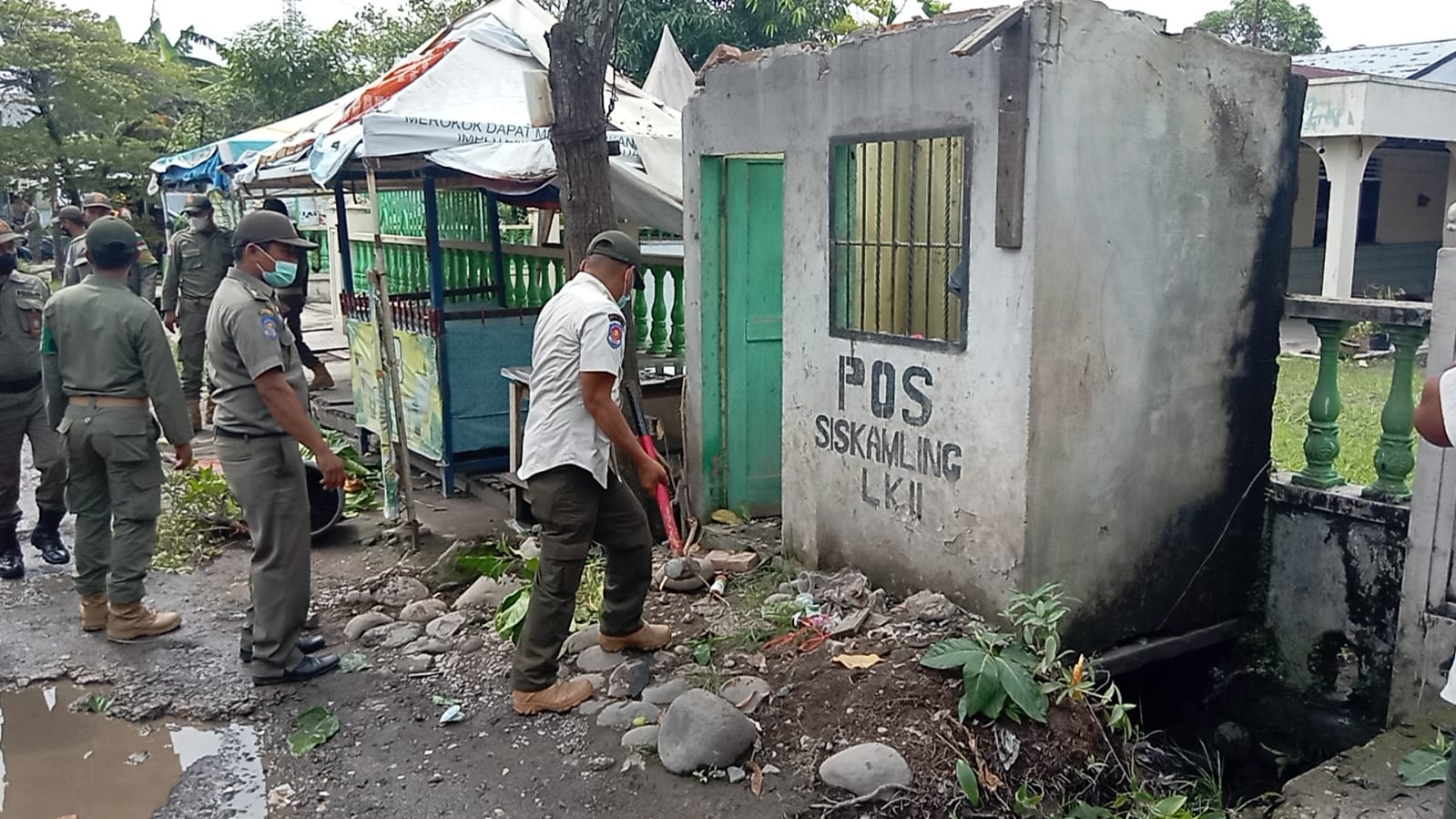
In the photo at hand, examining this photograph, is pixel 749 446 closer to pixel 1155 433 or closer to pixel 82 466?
pixel 1155 433

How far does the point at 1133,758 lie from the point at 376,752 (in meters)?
2.76

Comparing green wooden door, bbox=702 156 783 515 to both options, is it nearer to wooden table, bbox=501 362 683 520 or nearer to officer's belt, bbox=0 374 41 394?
wooden table, bbox=501 362 683 520

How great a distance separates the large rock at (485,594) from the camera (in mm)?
5461

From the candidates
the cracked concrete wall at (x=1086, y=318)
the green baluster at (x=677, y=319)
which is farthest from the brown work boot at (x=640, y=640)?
the green baluster at (x=677, y=319)

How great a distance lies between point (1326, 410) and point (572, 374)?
124 inches

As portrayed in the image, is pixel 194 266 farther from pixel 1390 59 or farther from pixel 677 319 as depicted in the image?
pixel 1390 59

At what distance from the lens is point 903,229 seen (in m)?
4.95

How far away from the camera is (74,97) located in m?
22.6

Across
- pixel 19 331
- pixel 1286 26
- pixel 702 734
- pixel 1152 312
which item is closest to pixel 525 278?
pixel 19 331

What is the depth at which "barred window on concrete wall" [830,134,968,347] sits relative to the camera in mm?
4703

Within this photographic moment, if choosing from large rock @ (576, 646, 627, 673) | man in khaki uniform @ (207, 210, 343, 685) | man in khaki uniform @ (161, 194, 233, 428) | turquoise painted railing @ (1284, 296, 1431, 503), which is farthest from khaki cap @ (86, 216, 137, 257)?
turquoise painted railing @ (1284, 296, 1431, 503)

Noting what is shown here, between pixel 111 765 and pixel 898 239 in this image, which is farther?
pixel 898 239

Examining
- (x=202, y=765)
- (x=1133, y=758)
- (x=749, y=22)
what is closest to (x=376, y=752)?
(x=202, y=765)

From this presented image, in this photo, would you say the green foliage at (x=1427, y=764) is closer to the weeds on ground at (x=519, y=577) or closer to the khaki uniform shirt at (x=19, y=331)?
the weeds on ground at (x=519, y=577)
